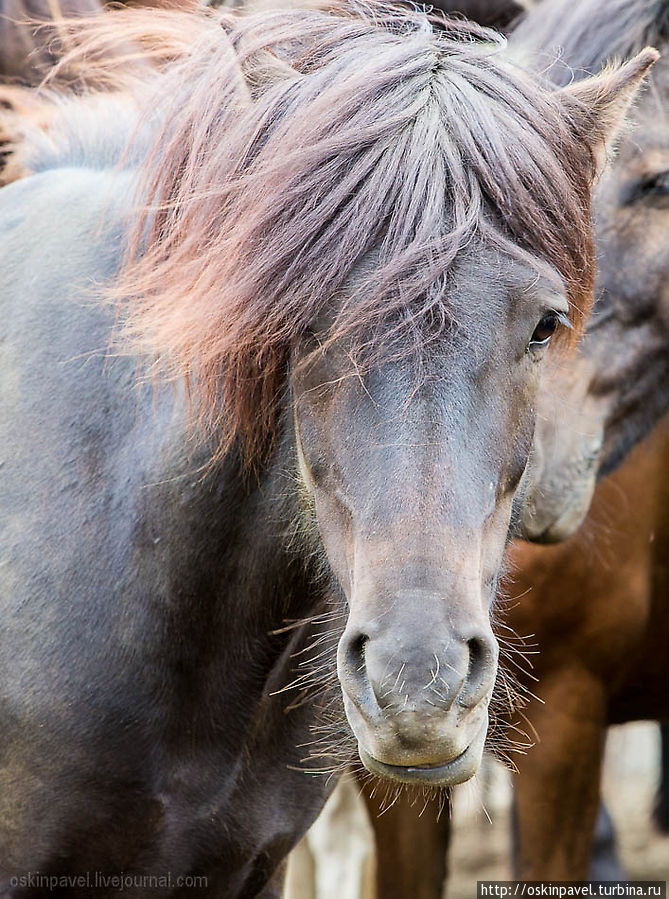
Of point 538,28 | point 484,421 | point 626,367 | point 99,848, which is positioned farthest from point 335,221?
point 538,28

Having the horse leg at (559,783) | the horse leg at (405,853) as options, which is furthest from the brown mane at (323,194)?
the horse leg at (405,853)

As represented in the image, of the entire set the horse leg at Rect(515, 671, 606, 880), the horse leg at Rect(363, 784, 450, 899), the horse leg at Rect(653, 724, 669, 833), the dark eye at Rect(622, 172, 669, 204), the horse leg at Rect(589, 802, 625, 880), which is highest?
the dark eye at Rect(622, 172, 669, 204)

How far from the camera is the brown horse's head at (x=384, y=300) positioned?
169cm

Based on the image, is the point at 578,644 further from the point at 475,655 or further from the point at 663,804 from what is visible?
the point at 663,804

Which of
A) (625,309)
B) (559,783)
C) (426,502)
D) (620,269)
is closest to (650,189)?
(620,269)

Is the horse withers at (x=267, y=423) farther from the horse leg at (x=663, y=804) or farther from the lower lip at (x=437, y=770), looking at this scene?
the horse leg at (x=663, y=804)

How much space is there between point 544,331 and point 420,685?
2.23ft

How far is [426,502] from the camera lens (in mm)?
1721

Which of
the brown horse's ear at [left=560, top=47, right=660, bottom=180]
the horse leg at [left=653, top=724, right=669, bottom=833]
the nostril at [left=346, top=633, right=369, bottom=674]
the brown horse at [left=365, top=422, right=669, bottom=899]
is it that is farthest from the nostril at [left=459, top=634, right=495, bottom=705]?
the horse leg at [left=653, top=724, right=669, bottom=833]

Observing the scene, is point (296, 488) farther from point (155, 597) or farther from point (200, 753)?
point (200, 753)

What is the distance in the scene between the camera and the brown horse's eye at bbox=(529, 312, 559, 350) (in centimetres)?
195

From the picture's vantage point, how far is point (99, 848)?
6.98ft

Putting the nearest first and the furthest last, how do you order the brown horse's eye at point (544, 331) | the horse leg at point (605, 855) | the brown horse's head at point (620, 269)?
the brown horse's eye at point (544, 331)
the brown horse's head at point (620, 269)
the horse leg at point (605, 855)

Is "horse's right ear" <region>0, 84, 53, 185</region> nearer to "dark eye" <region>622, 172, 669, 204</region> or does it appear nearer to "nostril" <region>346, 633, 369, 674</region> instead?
"nostril" <region>346, 633, 369, 674</region>
